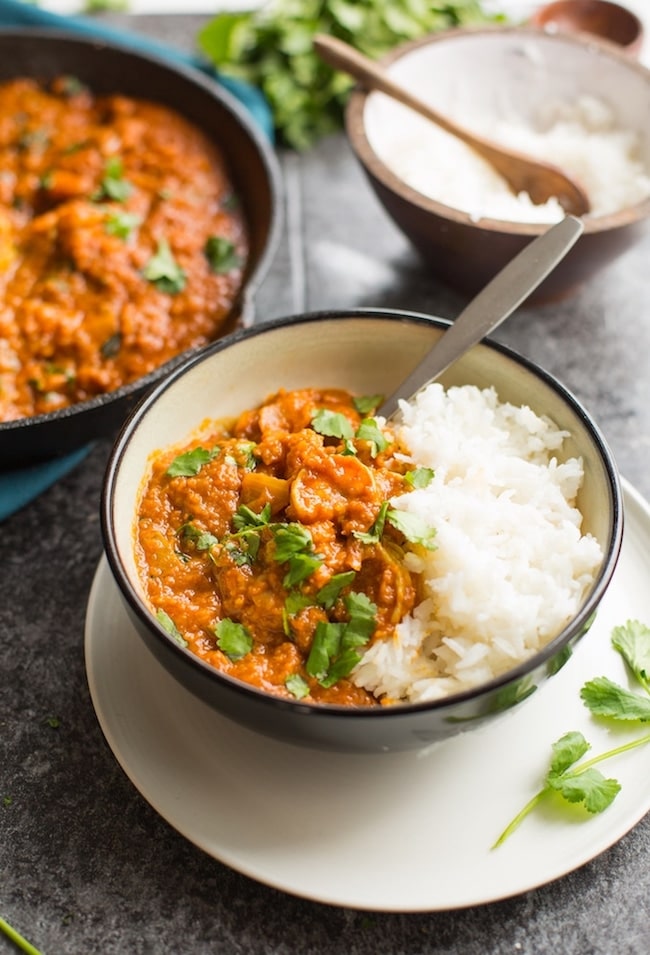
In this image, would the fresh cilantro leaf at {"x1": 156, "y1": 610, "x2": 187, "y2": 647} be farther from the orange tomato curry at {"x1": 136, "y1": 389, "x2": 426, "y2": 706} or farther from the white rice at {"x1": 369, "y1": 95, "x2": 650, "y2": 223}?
the white rice at {"x1": 369, "y1": 95, "x2": 650, "y2": 223}

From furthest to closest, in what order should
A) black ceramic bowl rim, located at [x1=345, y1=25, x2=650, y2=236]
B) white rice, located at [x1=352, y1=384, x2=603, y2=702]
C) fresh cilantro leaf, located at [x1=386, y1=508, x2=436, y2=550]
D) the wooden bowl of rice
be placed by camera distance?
the wooden bowl of rice
black ceramic bowl rim, located at [x1=345, y1=25, x2=650, y2=236]
fresh cilantro leaf, located at [x1=386, y1=508, x2=436, y2=550]
white rice, located at [x1=352, y1=384, x2=603, y2=702]

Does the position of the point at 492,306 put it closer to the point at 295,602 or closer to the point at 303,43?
the point at 295,602

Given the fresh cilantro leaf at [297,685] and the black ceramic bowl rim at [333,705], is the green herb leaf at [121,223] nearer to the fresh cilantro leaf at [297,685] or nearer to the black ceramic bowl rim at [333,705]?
the black ceramic bowl rim at [333,705]

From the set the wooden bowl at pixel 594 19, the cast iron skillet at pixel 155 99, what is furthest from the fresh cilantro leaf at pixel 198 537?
the wooden bowl at pixel 594 19

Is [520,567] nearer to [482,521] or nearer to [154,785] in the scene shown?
[482,521]

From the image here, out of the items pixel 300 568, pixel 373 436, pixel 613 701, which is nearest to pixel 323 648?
pixel 300 568

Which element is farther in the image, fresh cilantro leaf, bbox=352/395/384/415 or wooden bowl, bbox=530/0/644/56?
wooden bowl, bbox=530/0/644/56

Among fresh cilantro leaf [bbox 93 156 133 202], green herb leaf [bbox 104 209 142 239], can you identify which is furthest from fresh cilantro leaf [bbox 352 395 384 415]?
fresh cilantro leaf [bbox 93 156 133 202]
